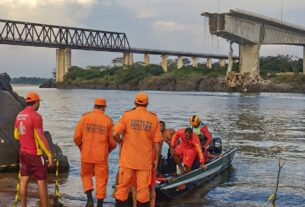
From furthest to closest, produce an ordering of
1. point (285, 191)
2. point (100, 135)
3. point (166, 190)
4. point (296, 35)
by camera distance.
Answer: point (296, 35), point (285, 191), point (166, 190), point (100, 135)

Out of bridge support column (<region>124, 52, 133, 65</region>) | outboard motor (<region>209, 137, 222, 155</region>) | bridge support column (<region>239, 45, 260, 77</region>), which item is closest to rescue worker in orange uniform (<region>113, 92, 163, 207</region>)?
outboard motor (<region>209, 137, 222, 155</region>)

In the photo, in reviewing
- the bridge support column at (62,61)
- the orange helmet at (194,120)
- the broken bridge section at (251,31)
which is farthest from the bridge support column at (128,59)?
the orange helmet at (194,120)

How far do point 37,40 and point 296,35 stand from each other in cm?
6322

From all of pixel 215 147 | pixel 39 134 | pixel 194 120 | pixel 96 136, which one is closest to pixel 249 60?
pixel 215 147

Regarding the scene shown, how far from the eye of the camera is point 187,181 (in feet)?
38.3

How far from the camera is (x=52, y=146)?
45.1 feet

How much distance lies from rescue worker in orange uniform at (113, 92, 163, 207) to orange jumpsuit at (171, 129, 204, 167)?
342cm

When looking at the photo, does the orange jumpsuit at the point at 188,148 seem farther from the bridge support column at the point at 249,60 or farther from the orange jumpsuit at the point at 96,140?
the bridge support column at the point at 249,60

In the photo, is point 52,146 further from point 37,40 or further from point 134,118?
point 37,40

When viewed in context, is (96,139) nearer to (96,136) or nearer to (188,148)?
(96,136)

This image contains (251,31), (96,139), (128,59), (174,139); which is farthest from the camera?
(128,59)

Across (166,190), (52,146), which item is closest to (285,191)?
(166,190)

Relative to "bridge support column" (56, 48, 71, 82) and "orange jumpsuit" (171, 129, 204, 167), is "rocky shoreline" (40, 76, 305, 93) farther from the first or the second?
"orange jumpsuit" (171, 129, 204, 167)

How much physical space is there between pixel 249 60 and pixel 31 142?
106253mm
